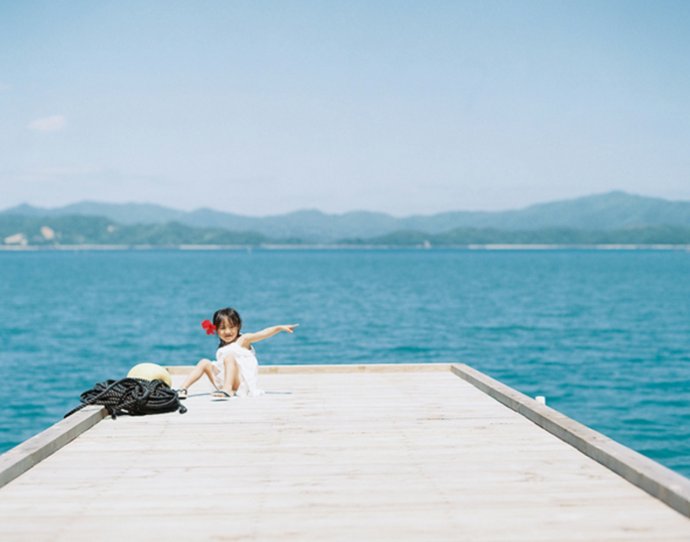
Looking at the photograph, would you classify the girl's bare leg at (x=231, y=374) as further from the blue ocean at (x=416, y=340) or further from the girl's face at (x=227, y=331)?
the blue ocean at (x=416, y=340)

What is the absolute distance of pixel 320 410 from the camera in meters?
9.48

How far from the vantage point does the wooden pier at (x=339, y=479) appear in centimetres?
523

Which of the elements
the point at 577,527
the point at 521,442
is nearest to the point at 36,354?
the point at 521,442

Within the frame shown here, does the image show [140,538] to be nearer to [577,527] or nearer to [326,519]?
[326,519]

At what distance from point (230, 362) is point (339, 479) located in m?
4.20

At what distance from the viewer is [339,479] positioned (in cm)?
637

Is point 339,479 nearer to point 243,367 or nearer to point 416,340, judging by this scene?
point 243,367

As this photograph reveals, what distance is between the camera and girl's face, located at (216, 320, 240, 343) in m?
10.4

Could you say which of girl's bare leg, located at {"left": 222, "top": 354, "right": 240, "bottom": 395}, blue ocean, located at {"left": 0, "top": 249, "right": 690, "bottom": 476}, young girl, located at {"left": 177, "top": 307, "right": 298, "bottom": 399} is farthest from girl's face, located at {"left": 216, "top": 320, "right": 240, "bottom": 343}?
blue ocean, located at {"left": 0, "top": 249, "right": 690, "bottom": 476}

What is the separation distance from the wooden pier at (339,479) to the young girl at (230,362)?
2.73 ft

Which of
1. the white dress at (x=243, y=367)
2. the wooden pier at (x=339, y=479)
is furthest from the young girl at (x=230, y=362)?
the wooden pier at (x=339, y=479)

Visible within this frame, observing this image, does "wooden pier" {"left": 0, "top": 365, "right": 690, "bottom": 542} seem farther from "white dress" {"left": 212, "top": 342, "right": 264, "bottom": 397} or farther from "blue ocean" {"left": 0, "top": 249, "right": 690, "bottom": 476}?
"blue ocean" {"left": 0, "top": 249, "right": 690, "bottom": 476}

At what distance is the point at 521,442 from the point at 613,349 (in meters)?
28.1

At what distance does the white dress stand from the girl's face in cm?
8
